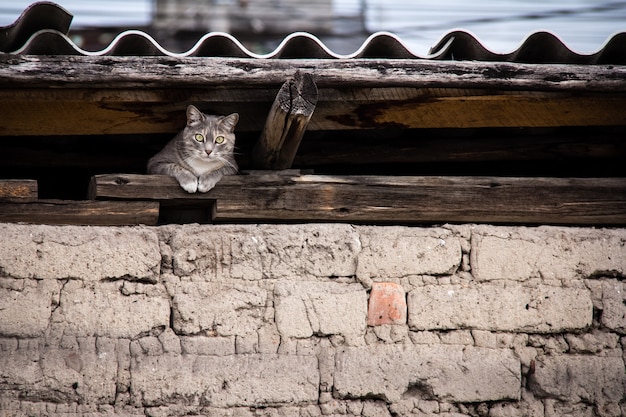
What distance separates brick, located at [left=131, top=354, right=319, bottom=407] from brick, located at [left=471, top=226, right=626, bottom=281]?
36.2 inches

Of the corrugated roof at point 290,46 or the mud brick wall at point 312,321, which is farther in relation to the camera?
the mud brick wall at point 312,321

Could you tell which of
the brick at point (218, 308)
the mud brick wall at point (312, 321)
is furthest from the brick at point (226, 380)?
the brick at point (218, 308)

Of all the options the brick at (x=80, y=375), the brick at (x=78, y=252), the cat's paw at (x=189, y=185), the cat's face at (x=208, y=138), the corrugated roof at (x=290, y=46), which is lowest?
the brick at (x=80, y=375)

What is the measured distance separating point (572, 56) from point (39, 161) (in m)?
2.48

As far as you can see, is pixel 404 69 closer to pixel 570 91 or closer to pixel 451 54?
pixel 451 54

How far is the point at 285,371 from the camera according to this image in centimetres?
304

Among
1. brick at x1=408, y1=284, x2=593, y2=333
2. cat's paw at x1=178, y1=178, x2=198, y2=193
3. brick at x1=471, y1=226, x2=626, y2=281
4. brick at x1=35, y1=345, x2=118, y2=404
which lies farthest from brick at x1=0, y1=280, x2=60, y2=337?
brick at x1=471, y1=226, x2=626, y2=281

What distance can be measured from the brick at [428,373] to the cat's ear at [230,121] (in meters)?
1.12

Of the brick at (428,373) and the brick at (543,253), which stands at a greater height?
the brick at (543,253)

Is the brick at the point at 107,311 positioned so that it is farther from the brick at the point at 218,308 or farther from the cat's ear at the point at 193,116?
the cat's ear at the point at 193,116

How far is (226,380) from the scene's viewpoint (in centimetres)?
301

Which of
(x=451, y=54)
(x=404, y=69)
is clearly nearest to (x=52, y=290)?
(x=404, y=69)

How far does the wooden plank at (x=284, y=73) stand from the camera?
9.04 feet

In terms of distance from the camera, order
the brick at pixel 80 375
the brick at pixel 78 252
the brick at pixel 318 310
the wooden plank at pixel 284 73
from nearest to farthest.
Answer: the wooden plank at pixel 284 73 < the brick at pixel 80 375 < the brick at pixel 78 252 < the brick at pixel 318 310
